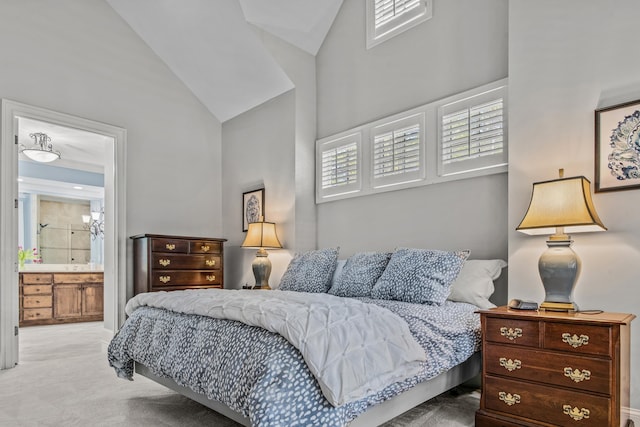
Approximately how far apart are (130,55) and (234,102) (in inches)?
49.2

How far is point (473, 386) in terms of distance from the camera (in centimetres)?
296

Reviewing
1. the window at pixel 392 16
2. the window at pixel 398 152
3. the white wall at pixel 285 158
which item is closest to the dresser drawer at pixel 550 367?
the window at pixel 398 152

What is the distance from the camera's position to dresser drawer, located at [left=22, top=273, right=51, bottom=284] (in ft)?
20.3

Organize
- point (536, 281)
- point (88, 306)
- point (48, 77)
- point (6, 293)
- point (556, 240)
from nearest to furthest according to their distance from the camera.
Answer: point (556, 240)
point (536, 281)
point (6, 293)
point (48, 77)
point (88, 306)

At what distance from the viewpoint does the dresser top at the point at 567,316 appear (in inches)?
76.5

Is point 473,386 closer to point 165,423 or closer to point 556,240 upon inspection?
point 556,240

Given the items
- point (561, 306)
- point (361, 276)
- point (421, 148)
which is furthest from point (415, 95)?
point (561, 306)

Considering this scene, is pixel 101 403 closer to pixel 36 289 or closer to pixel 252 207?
pixel 252 207

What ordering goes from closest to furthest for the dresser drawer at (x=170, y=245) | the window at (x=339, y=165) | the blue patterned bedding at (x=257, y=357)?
the blue patterned bedding at (x=257, y=357), the window at (x=339, y=165), the dresser drawer at (x=170, y=245)

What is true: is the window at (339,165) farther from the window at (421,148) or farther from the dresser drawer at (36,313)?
the dresser drawer at (36,313)

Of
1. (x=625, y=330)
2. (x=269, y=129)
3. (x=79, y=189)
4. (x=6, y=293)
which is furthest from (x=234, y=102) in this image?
(x=625, y=330)

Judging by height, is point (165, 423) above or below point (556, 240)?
below

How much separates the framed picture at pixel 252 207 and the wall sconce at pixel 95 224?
12.8 ft

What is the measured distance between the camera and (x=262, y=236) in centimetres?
444
